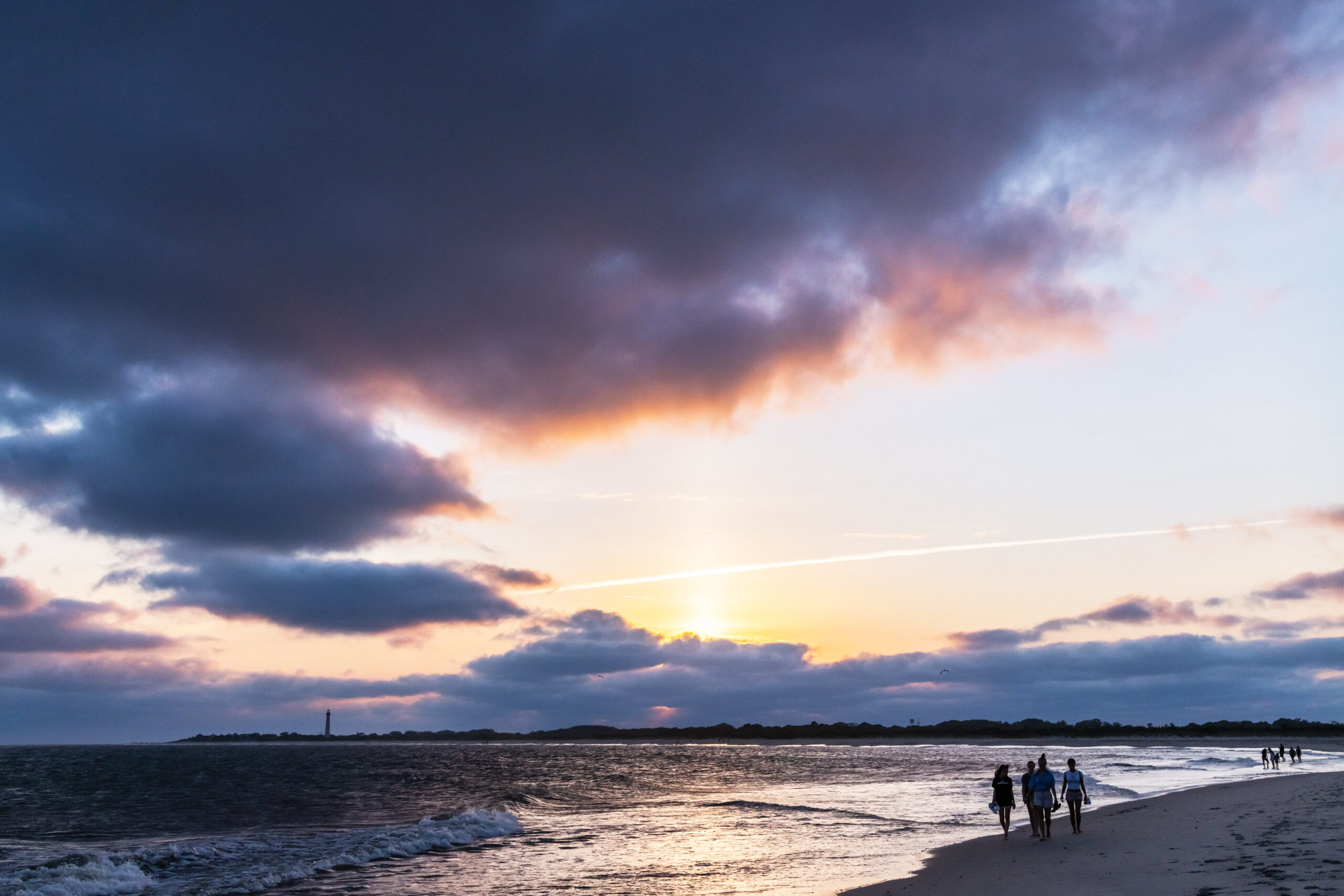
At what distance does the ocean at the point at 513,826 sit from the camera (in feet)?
79.3

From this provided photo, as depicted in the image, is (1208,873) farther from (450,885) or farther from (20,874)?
(20,874)

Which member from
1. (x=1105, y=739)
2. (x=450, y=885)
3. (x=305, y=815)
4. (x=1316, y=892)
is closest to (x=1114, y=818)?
(x=1316, y=892)

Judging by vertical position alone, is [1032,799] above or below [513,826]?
above

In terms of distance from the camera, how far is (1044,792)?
24.2 metres

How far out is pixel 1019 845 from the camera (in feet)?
80.8

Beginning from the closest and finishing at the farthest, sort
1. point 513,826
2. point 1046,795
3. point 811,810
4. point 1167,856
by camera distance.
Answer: point 1167,856, point 1046,795, point 513,826, point 811,810

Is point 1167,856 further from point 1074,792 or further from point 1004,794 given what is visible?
point 1004,794

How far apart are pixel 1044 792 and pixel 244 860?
26755 millimetres

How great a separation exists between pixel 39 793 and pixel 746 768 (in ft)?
206

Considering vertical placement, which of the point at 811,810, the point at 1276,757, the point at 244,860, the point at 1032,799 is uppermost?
the point at 1032,799

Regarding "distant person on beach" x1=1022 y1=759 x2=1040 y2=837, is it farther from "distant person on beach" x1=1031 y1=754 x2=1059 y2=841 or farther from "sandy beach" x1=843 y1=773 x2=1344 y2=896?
"sandy beach" x1=843 y1=773 x2=1344 y2=896

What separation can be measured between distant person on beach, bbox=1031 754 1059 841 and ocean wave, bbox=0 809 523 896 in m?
20.8

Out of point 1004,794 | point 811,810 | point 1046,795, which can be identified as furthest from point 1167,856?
point 811,810

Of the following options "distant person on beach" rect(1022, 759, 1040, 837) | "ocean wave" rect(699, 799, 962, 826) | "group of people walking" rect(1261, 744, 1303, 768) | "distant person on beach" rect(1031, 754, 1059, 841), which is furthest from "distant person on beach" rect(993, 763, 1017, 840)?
"group of people walking" rect(1261, 744, 1303, 768)
